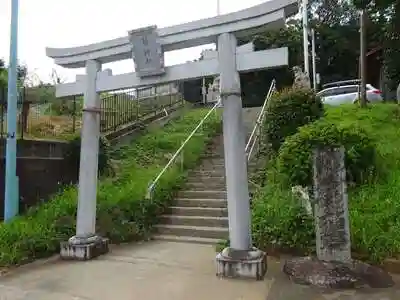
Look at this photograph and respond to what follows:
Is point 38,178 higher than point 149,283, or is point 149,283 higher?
point 38,178

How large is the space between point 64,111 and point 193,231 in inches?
325

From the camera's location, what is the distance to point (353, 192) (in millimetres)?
7621

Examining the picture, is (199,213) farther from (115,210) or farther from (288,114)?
(288,114)

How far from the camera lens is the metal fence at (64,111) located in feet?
34.3

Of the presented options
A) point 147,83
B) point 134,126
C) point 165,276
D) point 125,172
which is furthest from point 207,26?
point 134,126

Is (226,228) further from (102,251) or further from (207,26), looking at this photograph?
(207,26)

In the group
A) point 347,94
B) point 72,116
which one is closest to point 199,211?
point 72,116

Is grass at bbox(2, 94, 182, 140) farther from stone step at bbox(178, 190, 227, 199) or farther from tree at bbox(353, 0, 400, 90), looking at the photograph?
tree at bbox(353, 0, 400, 90)

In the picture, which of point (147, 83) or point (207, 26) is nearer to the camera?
point (207, 26)

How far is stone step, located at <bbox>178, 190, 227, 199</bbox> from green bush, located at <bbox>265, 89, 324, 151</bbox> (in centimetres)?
182

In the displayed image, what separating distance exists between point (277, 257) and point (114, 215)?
3280 millimetres

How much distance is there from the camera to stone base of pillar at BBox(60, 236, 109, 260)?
705 centimetres

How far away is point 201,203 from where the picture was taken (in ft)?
30.6

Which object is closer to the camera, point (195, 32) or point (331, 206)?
point (331, 206)
